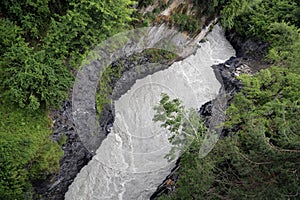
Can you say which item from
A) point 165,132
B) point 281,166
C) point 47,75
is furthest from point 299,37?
point 47,75

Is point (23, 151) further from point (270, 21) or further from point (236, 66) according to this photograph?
point (270, 21)

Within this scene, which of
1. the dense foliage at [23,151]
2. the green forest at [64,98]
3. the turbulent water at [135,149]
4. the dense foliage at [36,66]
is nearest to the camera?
the green forest at [64,98]

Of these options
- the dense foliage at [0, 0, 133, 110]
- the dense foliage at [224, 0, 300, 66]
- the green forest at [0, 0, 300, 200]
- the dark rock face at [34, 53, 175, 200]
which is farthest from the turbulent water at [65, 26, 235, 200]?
the dense foliage at [224, 0, 300, 66]

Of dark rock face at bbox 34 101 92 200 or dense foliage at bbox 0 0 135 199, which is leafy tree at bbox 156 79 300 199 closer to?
dark rock face at bbox 34 101 92 200

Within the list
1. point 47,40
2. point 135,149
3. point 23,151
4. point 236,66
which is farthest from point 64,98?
point 236,66

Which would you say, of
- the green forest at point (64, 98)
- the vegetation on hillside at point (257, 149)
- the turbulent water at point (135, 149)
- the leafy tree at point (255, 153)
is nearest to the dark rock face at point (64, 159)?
the green forest at point (64, 98)

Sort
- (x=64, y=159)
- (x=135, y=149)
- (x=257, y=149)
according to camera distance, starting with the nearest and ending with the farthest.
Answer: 1. (x=257, y=149)
2. (x=64, y=159)
3. (x=135, y=149)

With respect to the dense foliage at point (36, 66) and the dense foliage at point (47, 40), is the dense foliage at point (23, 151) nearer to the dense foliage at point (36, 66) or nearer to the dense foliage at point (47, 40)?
the dense foliage at point (36, 66)
